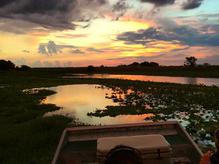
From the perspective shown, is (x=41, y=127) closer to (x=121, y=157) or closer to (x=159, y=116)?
(x=159, y=116)

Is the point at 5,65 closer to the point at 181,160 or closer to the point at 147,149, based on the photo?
the point at 181,160

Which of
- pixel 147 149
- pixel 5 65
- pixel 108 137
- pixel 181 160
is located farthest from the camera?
pixel 5 65

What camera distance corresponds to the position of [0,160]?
492 inches

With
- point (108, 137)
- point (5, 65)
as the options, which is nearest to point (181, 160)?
point (108, 137)

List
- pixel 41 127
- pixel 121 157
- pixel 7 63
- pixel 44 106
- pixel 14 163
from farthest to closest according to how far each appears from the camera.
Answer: pixel 7 63 → pixel 44 106 → pixel 41 127 → pixel 14 163 → pixel 121 157

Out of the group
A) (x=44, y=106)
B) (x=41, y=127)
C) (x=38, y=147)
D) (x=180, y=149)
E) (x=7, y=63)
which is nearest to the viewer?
(x=180, y=149)

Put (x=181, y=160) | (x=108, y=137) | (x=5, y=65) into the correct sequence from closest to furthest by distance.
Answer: (x=181, y=160)
(x=108, y=137)
(x=5, y=65)

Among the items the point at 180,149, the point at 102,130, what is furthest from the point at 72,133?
the point at 180,149

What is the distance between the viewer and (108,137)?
6.89 m

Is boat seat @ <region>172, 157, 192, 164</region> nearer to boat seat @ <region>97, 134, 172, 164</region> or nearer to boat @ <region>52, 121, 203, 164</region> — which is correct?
boat @ <region>52, 121, 203, 164</region>

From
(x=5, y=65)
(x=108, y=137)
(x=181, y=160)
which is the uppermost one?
(x=108, y=137)

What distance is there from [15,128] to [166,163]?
542 inches

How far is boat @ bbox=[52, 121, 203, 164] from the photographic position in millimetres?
6895

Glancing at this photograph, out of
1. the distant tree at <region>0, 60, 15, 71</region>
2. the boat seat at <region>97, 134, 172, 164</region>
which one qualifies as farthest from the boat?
the distant tree at <region>0, 60, 15, 71</region>
